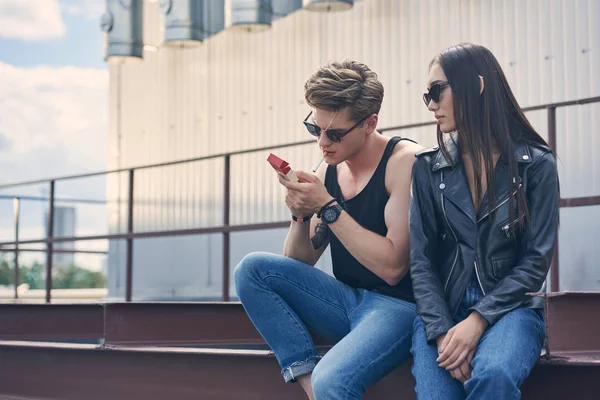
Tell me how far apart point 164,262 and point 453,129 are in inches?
304

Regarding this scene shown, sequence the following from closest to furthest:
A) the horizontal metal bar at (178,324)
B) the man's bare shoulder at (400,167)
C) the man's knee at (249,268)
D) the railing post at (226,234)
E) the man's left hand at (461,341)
Answer: the man's left hand at (461,341)
the man's bare shoulder at (400,167)
the man's knee at (249,268)
the horizontal metal bar at (178,324)
the railing post at (226,234)

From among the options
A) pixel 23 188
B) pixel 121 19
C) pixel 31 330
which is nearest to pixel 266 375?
pixel 31 330

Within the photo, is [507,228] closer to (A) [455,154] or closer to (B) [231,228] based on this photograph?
(A) [455,154]

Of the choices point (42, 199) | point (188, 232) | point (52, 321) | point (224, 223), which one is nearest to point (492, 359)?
point (52, 321)

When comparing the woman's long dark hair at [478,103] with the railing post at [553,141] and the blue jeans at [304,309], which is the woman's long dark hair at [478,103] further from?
the railing post at [553,141]

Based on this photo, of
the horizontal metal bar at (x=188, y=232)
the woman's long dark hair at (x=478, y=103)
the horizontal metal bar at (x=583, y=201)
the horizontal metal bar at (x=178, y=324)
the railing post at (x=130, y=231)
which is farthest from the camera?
the railing post at (x=130, y=231)

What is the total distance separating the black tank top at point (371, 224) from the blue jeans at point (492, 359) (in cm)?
27

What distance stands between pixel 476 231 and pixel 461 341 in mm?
362

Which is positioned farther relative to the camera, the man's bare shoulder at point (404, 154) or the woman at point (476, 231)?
the man's bare shoulder at point (404, 154)

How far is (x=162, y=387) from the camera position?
415cm

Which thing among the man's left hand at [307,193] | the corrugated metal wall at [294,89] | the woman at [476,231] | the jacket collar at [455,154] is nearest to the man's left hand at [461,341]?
the woman at [476,231]

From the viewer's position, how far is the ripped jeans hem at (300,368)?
305 cm

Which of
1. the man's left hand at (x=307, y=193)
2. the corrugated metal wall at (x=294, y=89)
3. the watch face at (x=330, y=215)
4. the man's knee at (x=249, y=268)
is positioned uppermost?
the corrugated metal wall at (x=294, y=89)

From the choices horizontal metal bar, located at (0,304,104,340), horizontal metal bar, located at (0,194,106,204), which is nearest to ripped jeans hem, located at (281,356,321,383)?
horizontal metal bar, located at (0,304,104,340)
